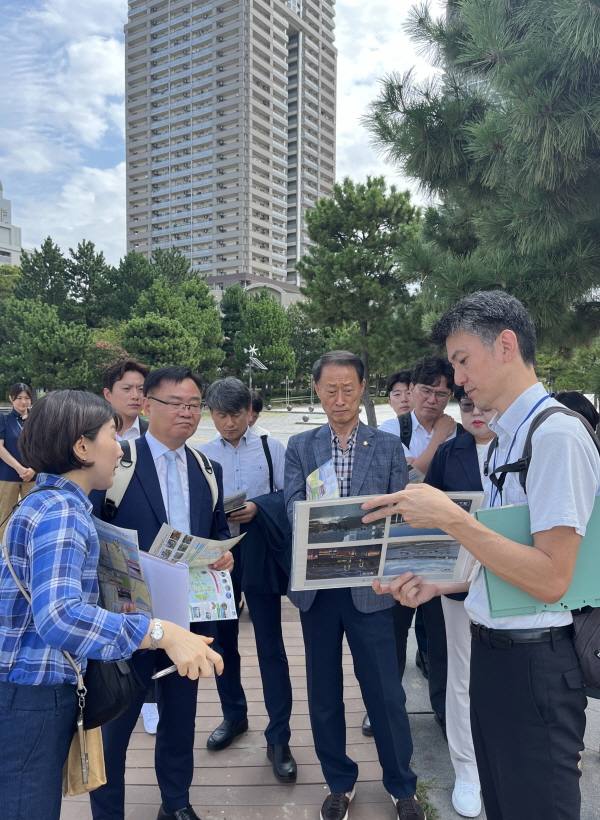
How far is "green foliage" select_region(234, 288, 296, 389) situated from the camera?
117ft

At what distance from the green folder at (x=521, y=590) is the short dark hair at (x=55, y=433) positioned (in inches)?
41.0

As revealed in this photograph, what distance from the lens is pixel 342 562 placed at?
5.27 ft

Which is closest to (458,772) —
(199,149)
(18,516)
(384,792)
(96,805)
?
(384,792)

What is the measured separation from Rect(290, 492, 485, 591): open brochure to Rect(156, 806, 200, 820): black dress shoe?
1.09 m

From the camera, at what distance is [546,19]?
116 inches

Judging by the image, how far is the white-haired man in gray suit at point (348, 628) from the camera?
197cm

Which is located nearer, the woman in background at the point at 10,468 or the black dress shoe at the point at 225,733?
the black dress shoe at the point at 225,733

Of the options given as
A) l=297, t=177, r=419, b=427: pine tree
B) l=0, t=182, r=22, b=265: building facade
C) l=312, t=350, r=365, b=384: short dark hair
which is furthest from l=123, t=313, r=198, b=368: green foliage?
l=0, t=182, r=22, b=265: building facade

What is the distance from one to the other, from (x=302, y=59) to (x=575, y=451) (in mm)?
86486

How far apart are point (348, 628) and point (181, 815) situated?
36.8 inches

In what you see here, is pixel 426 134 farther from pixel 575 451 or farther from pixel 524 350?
pixel 575 451

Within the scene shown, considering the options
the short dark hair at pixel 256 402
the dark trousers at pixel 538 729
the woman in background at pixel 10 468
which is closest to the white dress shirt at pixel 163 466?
the short dark hair at pixel 256 402

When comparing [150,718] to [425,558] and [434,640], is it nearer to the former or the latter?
[434,640]

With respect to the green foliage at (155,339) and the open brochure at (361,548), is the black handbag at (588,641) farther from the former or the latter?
the green foliage at (155,339)
